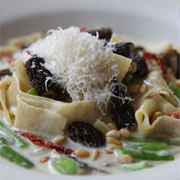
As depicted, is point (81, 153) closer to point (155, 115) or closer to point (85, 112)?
point (85, 112)

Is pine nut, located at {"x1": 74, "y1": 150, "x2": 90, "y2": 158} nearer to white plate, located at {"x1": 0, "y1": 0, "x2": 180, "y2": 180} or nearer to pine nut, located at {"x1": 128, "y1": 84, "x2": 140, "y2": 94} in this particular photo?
pine nut, located at {"x1": 128, "y1": 84, "x2": 140, "y2": 94}

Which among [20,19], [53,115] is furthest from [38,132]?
[20,19]

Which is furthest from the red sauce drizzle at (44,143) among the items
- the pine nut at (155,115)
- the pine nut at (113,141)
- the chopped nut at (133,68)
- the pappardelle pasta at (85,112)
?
the chopped nut at (133,68)

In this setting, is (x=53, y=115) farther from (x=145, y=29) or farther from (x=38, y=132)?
(x=145, y=29)

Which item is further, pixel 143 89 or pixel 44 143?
pixel 143 89

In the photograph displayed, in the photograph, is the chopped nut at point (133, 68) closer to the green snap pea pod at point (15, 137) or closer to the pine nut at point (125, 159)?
the pine nut at point (125, 159)

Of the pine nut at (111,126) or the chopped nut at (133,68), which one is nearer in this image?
the pine nut at (111,126)

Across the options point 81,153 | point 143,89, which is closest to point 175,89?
point 143,89
